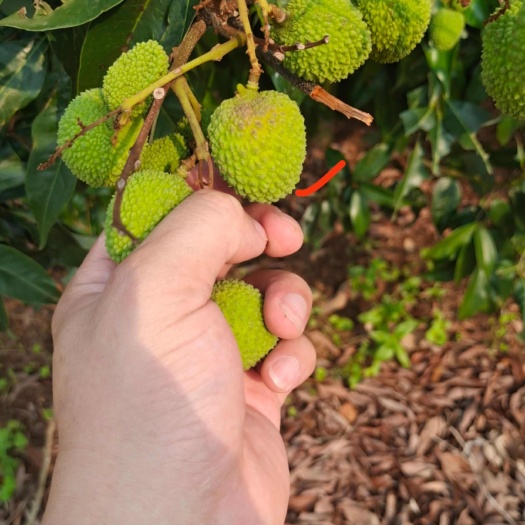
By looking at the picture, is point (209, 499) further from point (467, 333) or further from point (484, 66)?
point (467, 333)

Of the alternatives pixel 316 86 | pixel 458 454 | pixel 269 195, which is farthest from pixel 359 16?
pixel 458 454

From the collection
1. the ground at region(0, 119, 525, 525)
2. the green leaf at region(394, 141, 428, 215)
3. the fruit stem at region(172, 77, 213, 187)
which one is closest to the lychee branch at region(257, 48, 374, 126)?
the fruit stem at region(172, 77, 213, 187)

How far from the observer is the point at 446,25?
116cm

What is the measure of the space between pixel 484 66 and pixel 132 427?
786mm

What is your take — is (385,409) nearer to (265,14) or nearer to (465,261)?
(465,261)

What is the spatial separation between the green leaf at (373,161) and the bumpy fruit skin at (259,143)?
1.02 meters

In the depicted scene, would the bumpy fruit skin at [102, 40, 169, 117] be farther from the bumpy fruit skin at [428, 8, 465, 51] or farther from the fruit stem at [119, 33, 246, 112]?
the bumpy fruit skin at [428, 8, 465, 51]

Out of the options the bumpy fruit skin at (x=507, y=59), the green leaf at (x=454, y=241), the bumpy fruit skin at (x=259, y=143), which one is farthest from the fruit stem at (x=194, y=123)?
the green leaf at (x=454, y=241)

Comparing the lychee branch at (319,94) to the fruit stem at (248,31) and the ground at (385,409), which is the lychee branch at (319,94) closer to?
the fruit stem at (248,31)

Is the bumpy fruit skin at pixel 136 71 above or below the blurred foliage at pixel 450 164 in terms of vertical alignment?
above

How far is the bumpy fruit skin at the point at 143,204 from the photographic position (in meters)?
0.87

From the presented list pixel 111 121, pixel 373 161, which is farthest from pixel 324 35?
pixel 373 161

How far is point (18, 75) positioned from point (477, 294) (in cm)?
138

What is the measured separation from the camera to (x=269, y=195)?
2.92ft
